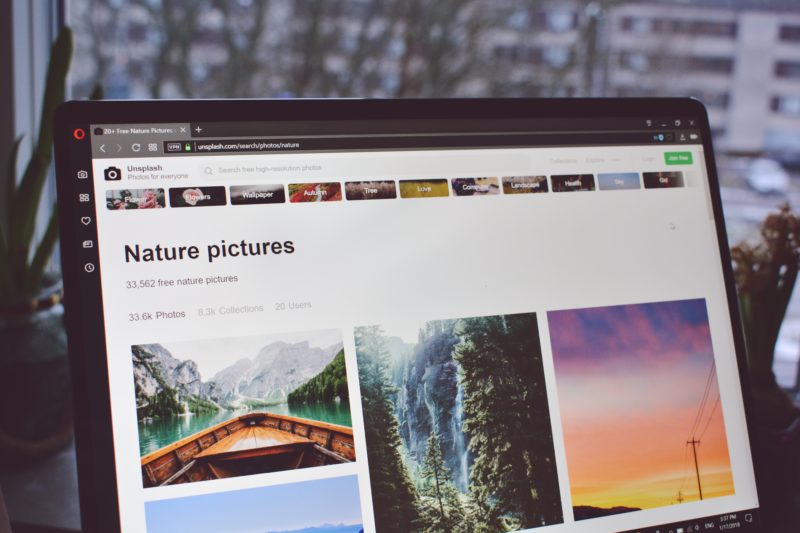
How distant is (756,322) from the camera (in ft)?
2.70

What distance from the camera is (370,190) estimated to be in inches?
22.5

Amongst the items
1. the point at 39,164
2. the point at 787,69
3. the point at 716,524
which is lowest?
the point at 716,524

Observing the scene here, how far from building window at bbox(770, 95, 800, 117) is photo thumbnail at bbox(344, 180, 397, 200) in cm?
85

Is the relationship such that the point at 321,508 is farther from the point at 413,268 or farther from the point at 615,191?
the point at 615,191

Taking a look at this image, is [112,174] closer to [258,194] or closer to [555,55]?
[258,194]

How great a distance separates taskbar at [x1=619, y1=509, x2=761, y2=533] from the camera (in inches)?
22.6

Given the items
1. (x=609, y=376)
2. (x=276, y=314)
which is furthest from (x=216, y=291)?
(x=609, y=376)

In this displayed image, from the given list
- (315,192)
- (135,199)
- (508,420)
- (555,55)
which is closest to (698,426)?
(508,420)

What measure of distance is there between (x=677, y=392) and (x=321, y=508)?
33cm

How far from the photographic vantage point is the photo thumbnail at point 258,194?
545 millimetres

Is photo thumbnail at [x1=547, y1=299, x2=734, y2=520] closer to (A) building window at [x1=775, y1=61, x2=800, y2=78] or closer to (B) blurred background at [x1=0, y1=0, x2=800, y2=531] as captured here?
(B) blurred background at [x1=0, y1=0, x2=800, y2=531]

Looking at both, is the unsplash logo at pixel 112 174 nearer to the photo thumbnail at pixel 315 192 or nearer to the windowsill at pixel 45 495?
the photo thumbnail at pixel 315 192

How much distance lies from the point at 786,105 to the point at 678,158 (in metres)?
0.63

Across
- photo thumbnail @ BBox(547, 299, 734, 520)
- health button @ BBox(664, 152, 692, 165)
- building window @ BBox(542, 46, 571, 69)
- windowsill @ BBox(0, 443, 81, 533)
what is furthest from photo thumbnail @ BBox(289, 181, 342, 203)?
building window @ BBox(542, 46, 571, 69)
